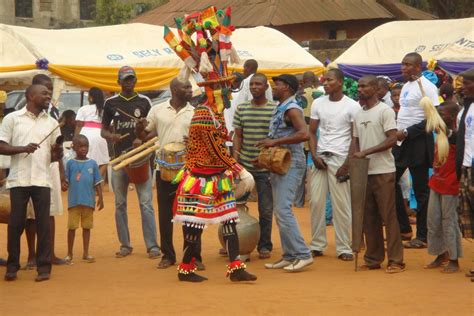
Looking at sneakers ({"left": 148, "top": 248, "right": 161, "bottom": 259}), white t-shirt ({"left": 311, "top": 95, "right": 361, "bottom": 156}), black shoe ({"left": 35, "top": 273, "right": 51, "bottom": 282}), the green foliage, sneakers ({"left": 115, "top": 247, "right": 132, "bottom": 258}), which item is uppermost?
the green foliage

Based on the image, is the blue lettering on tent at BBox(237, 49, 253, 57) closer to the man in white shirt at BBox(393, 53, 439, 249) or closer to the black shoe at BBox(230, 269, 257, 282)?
the man in white shirt at BBox(393, 53, 439, 249)

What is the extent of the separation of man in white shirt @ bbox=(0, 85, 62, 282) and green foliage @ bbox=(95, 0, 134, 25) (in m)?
30.9

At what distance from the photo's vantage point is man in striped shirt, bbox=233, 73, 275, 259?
33.8 ft

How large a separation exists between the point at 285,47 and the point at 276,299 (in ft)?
44.1

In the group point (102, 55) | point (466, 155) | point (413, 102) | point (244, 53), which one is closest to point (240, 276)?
point (466, 155)

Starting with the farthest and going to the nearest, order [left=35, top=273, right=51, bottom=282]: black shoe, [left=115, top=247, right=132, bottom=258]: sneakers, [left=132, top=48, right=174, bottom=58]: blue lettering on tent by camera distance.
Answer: [left=132, top=48, right=174, bottom=58]: blue lettering on tent
[left=115, top=247, right=132, bottom=258]: sneakers
[left=35, top=273, right=51, bottom=282]: black shoe

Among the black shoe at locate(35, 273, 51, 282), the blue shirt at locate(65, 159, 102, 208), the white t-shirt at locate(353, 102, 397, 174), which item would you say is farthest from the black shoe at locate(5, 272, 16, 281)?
the white t-shirt at locate(353, 102, 397, 174)

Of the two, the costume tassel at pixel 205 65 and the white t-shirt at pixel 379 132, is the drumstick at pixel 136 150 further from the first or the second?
the white t-shirt at pixel 379 132

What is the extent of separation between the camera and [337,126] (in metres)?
10.4

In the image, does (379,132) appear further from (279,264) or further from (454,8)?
(454,8)

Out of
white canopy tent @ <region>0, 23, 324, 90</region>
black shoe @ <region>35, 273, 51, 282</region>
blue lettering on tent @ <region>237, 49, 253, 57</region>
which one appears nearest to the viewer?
black shoe @ <region>35, 273, 51, 282</region>

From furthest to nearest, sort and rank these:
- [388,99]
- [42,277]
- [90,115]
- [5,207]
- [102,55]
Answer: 1. [102,55]
2. [90,115]
3. [388,99]
4. [5,207]
5. [42,277]

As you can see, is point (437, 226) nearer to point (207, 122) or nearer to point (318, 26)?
point (207, 122)

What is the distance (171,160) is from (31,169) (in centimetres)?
137
